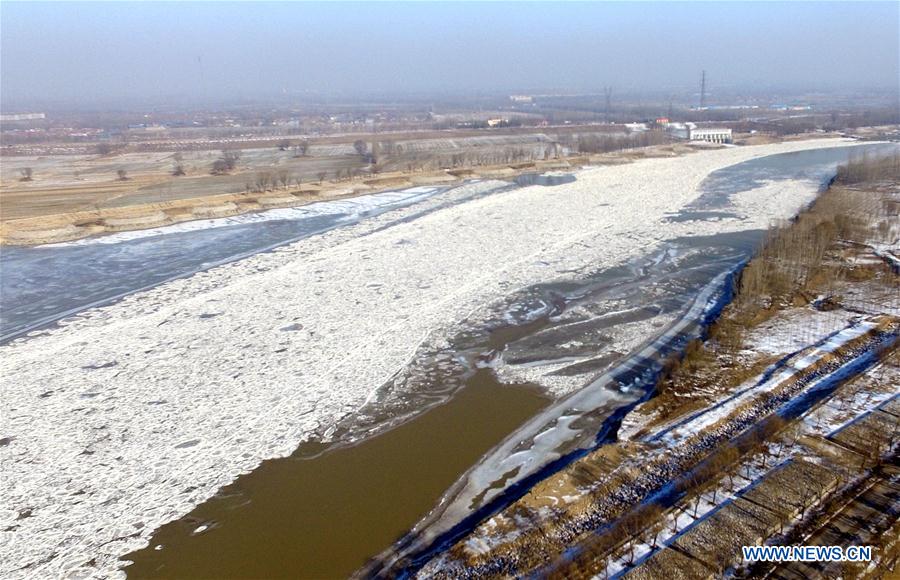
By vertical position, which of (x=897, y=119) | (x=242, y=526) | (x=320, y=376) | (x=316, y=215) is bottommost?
(x=242, y=526)

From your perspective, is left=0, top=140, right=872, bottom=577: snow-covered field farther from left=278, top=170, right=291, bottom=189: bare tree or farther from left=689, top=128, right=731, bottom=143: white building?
left=689, top=128, right=731, bottom=143: white building

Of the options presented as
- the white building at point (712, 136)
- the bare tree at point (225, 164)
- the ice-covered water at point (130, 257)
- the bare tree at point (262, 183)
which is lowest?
the ice-covered water at point (130, 257)

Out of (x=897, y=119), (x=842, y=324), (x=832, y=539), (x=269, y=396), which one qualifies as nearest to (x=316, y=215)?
(x=269, y=396)

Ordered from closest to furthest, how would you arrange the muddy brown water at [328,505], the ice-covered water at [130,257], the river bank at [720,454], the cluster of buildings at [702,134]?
the river bank at [720,454] → the muddy brown water at [328,505] → the ice-covered water at [130,257] → the cluster of buildings at [702,134]

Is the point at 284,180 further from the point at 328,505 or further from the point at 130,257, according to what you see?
the point at 328,505

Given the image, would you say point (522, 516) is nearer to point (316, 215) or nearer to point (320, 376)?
point (320, 376)

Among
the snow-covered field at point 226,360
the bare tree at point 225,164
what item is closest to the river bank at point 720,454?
the snow-covered field at point 226,360

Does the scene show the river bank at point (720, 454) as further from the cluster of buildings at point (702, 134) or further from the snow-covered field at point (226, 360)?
the cluster of buildings at point (702, 134)
